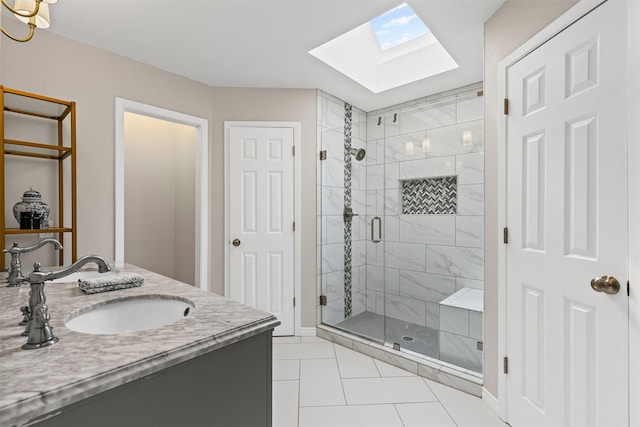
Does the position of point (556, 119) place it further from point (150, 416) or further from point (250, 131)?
point (250, 131)

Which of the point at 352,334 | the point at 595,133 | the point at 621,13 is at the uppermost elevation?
the point at 621,13

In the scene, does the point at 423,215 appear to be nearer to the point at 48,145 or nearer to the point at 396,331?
the point at 396,331

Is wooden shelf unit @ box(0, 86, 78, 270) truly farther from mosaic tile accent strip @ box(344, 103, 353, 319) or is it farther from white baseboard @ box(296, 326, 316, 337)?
mosaic tile accent strip @ box(344, 103, 353, 319)

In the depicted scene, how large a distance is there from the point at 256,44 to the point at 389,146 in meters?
1.89

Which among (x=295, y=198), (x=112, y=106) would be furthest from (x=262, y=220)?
(x=112, y=106)

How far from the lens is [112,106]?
2.49 m

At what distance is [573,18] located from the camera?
138 centimetres

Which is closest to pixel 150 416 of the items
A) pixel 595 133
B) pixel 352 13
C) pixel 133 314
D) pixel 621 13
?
pixel 133 314

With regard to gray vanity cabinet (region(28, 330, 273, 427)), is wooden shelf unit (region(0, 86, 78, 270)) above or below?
above

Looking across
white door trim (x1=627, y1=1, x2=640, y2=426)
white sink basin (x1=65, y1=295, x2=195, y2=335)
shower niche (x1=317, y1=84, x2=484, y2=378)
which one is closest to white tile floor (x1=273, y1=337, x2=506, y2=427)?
shower niche (x1=317, y1=84, x2=484, y2=378)

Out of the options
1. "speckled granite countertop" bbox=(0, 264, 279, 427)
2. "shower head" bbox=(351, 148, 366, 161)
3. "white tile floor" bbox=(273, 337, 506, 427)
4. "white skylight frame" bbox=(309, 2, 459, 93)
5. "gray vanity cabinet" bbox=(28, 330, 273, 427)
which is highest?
"white skylight frame" bbox=(309, 2, 459, 93)

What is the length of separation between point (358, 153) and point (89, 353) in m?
3.28

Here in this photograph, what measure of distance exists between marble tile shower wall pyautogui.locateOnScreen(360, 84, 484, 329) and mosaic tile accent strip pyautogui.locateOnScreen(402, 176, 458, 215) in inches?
2.2

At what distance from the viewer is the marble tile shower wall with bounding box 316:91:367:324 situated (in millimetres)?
3277
